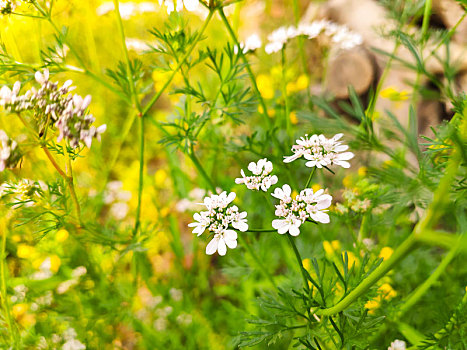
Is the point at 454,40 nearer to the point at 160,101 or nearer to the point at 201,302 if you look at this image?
the point at 201,302

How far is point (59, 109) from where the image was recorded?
880 mm

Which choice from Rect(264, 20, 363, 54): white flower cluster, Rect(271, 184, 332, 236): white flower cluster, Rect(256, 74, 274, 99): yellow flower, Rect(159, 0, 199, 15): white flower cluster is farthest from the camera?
Rect(256, 74, 274, 99): yellow flower

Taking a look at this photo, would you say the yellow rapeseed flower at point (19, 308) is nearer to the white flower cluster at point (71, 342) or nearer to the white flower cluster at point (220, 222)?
the white flower cluster at point (71, 342)

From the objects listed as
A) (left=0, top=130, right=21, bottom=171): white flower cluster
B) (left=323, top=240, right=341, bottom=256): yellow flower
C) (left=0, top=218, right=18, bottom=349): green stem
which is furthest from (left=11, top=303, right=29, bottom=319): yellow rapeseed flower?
(left=323, top=240, right=341, bottom=256): yellow flower

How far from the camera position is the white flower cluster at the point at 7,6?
107cm

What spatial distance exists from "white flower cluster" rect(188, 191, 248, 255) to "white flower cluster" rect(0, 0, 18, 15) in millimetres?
801

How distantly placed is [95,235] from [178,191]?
827mm

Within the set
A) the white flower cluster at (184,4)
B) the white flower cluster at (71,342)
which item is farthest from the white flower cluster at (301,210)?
the white flower cluster at (71,342)

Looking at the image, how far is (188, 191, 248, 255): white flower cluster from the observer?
816 millimetres

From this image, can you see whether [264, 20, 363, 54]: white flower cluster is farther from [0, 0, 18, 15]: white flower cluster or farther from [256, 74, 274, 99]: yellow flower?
[0, 0, 18, 15]: white flower cluster

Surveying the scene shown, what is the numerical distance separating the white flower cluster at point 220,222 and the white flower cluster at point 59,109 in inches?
11.6

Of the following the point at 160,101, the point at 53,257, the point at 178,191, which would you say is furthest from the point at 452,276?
the point at 160,101

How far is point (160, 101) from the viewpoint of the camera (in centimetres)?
348

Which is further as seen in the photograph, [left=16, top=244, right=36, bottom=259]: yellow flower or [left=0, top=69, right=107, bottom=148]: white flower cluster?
[left=16, top=244, right=36, bottom=259]: yellow flower
